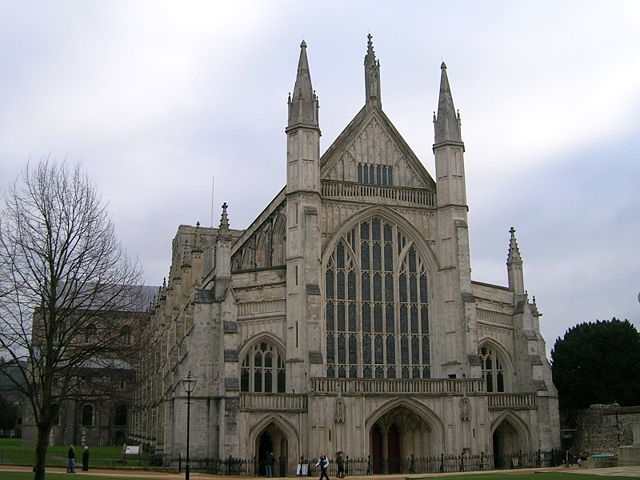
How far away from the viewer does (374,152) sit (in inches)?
1790

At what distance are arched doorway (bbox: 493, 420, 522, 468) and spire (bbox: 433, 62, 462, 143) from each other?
54.9 ft

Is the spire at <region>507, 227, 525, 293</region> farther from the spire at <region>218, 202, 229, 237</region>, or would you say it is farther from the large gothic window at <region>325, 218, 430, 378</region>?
the spire at <region>218, 202, 229, 237</region>

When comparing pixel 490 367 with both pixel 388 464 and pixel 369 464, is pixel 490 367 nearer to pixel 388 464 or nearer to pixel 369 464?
pixel 388 464

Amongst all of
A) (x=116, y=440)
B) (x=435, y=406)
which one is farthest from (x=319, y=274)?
(x=116, y=440)

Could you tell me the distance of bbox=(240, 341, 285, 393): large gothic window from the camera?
4050 cm

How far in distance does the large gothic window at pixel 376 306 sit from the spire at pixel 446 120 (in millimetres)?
6545

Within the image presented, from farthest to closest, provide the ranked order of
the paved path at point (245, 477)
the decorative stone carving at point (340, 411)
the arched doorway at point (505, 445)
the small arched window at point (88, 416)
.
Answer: the small arched window at point (88, 416) < the arched doorway at point (505, 445) < the decorative stone carving at point (340, 411) < the paved path at point (245, 477)

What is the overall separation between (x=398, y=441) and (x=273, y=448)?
22.3 feet

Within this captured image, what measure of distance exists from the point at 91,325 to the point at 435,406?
20.1 metres

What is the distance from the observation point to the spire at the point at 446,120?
45750 millimetres

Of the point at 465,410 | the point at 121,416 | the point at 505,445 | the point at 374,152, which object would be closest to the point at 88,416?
the point at 121,416

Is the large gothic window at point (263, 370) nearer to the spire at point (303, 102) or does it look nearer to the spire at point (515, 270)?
the spire at point (303, 102)

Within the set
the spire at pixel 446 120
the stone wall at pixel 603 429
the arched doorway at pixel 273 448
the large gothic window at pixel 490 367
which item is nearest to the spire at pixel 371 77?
the spire at pixel 446 120

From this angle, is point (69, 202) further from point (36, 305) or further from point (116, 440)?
point (116, 440)
